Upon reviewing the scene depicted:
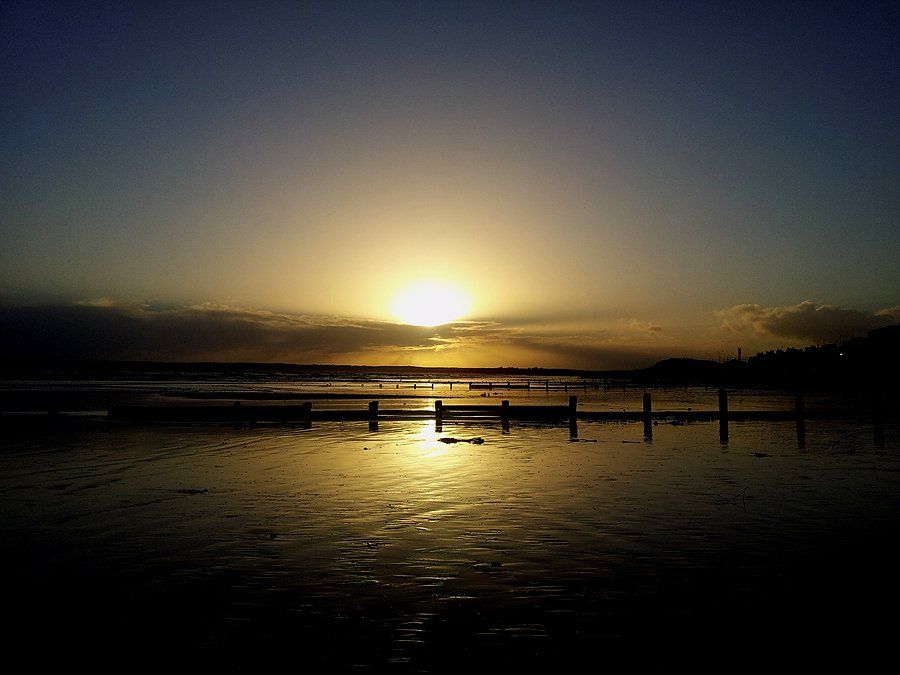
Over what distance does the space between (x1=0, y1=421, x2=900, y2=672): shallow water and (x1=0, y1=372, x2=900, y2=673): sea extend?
0.04 metres

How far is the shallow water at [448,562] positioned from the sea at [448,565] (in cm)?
4

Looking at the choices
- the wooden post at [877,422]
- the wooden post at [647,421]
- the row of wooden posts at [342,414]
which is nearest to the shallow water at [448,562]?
the wooden post at [877,422]

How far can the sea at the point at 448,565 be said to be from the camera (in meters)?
6.86

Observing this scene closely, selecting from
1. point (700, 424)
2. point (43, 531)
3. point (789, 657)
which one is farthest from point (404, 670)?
point (700, 424)

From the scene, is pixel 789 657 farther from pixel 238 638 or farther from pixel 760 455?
pixel 760 455

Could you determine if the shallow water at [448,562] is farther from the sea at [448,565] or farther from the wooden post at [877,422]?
the wooden post at [877,422]

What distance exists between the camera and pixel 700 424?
36.6 m

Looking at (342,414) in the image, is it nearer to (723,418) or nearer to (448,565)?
(723,418)

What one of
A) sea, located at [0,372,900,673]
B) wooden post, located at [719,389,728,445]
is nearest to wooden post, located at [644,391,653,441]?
wooden post, located at [719,389,728,445]

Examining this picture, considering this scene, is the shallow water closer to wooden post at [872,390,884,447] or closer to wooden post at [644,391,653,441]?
wooden post at [872,390,884,447]

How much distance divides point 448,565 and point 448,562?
164mm

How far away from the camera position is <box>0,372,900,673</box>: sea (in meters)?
6.86

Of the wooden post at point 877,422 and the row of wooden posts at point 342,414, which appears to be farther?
the row of wooden posts at point 342,414

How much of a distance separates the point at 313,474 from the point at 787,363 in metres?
177
